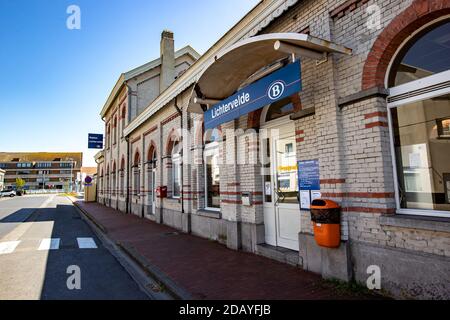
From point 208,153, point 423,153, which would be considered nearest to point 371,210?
point 423,153

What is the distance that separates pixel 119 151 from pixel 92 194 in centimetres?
1159

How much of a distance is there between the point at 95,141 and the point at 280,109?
2313cm

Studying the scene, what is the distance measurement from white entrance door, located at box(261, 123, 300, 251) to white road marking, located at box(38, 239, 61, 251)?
5992 millimetres

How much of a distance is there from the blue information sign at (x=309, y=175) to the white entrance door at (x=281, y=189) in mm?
664

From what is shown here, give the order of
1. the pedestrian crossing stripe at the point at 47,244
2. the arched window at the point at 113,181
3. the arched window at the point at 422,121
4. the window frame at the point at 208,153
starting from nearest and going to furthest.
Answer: the arched window at the point at 422,121 → the pedestrian crossing stripe at the point at 47,244 → the window frame at the point at 208,153 → the arched window at the point at 113,181

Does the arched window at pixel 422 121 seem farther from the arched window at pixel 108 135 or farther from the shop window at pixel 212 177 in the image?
the arched window at pixel 108 135

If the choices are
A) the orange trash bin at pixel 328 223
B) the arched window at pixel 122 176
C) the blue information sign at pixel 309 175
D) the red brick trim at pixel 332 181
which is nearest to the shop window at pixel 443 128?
the red brick trim at pixel 332 181

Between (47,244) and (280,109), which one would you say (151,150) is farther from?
(280,109)

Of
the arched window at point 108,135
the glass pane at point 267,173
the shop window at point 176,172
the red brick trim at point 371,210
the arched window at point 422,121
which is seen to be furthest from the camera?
the arched window at point 108,135

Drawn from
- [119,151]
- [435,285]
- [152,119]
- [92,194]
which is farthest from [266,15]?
[92,194]

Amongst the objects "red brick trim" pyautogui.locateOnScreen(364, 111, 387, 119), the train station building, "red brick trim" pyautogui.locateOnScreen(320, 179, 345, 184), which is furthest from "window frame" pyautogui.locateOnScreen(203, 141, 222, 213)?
"red brick trim" pyautogui.locateOnScreen(364, 111, 387, 119)

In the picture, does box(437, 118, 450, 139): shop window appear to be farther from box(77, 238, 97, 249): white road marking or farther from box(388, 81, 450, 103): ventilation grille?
box(77, 238, 97, 249): white road marking

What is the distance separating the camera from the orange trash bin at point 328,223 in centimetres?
432

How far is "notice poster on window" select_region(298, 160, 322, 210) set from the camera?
499 cm
